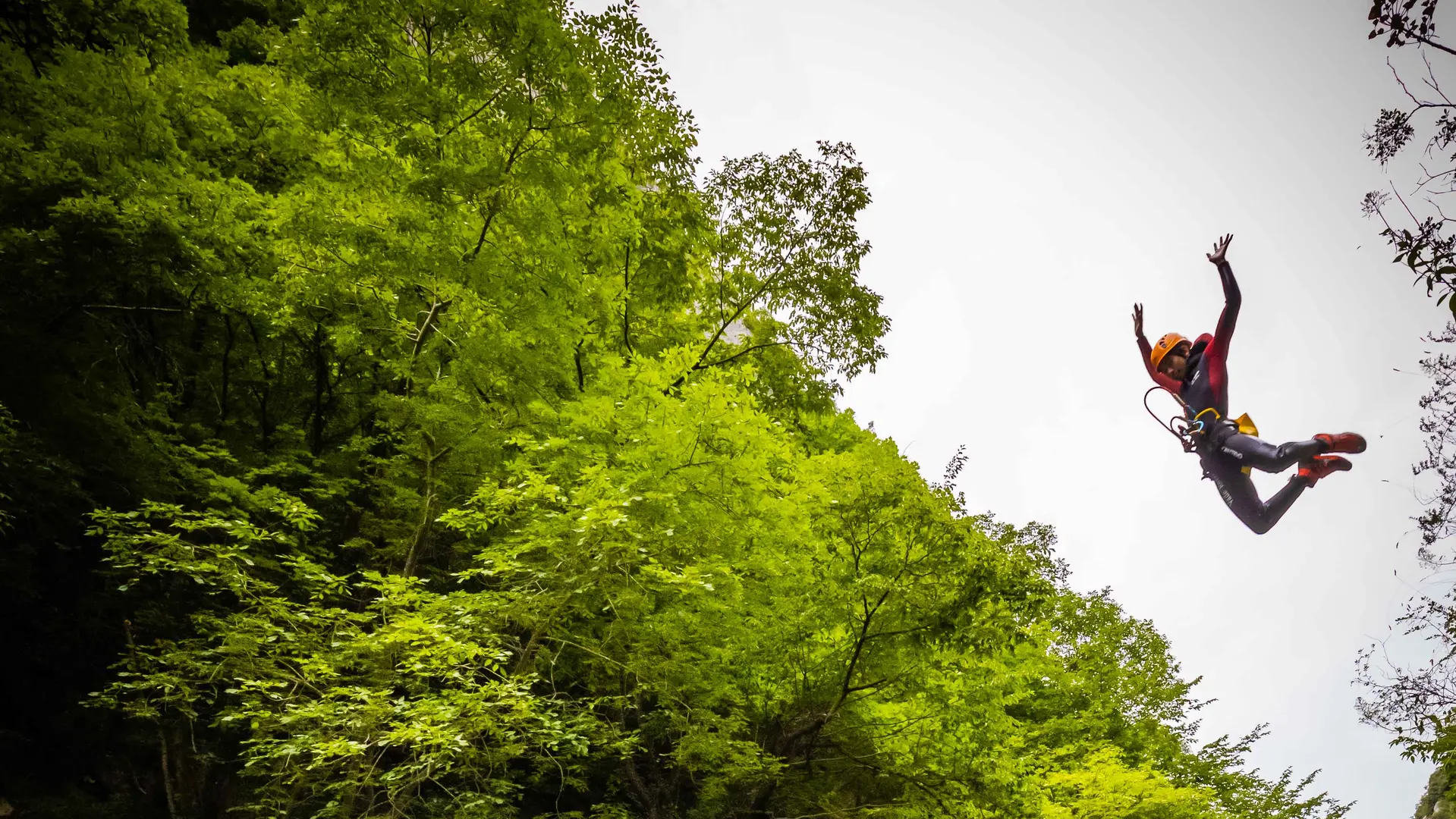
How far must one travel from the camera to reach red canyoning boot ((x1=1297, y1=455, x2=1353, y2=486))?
13.1 m

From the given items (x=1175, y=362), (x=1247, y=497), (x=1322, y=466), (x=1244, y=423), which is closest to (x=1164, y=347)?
(x=1175, y=362)

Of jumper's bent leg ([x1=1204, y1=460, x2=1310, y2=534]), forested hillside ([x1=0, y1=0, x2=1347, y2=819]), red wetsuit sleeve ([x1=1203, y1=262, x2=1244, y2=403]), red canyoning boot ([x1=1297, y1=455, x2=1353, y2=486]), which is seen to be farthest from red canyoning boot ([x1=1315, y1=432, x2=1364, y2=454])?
forested hillside ([x1=0, y1=0, x2=1347, y2=819])

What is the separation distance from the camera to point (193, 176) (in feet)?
23.7

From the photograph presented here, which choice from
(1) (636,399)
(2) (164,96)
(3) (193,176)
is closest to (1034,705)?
(1) (636,399)

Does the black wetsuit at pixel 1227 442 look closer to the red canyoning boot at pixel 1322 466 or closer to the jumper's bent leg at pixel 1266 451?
the jumper's bent leg at pixel 1266 451

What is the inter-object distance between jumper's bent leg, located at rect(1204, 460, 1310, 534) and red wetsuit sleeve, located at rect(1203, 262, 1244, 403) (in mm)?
1248

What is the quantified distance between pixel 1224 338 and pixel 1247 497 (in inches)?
141

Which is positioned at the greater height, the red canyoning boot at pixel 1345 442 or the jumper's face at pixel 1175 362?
the jumper's face at pixel 1175 362

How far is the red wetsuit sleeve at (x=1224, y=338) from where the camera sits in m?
13.7

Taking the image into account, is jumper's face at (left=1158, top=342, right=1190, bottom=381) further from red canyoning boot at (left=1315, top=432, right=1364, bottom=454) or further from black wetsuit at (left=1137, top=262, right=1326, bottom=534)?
red canyoning boot at (left=1315, top=432, right=1364, bottom=454)

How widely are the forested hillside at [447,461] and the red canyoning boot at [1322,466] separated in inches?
338

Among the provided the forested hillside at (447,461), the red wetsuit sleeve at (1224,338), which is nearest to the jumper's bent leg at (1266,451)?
the red wetsuit sleeve at (1224,338)

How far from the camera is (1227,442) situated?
1454 cm

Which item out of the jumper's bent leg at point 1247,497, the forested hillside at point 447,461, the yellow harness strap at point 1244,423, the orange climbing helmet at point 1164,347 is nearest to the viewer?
the forested hillside at point 447,461
